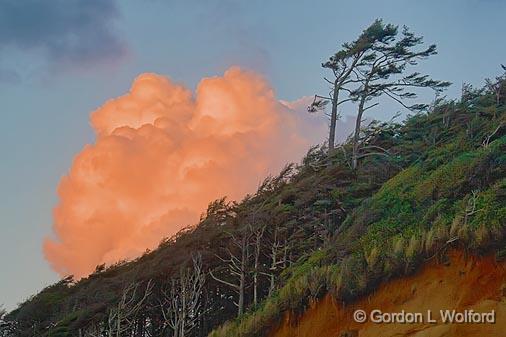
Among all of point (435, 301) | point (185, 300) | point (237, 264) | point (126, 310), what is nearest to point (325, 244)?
point (237, 264)

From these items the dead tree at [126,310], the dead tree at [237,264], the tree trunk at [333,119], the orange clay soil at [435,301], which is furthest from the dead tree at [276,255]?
the tree trunk at [333,119]

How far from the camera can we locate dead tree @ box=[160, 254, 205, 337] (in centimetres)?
2473

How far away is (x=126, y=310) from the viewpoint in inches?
1034

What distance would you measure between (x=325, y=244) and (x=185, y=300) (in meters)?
6.36

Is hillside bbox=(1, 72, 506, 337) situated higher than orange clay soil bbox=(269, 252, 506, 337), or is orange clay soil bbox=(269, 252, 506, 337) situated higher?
hillside bbox=(1, 72, 506, 337)

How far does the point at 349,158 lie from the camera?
1243 inches

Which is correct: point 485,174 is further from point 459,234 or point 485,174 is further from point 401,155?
point 401,155

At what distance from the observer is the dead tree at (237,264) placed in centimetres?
2478

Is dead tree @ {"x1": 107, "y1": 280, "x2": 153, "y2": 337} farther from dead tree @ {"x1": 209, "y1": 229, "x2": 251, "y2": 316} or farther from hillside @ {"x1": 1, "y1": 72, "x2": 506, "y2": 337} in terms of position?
dead tree @ {"x1": 209, "y1": 229, "x2": 251, "y2": 316}

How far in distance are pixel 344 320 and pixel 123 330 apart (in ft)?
38.8

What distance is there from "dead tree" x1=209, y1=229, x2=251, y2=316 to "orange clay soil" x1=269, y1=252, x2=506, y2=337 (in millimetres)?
7041

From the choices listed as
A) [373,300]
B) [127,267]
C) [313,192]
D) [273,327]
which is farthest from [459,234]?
[127,267]

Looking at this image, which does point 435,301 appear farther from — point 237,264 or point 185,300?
point 185,300

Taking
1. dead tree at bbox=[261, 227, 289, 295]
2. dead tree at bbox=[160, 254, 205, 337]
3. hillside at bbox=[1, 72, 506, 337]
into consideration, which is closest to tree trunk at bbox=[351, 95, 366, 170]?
hillside at bbox=[1, 72, 506, 337]
